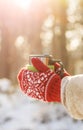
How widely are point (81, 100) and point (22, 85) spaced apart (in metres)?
0.36

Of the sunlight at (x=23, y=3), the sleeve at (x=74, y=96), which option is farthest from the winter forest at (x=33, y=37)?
the sleeve at (x=74, y=96)

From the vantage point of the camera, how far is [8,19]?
12.5m

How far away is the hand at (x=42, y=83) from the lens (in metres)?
1.77

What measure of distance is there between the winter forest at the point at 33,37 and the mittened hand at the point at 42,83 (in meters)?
6.66

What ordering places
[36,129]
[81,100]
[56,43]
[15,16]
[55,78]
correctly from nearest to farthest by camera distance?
[81,100] → [55,78] → [36,129] → [56,43] → [15,16]

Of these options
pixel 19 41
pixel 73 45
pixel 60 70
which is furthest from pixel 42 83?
pixel 19 41

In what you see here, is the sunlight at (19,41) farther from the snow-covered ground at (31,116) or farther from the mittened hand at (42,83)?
the mittened hand at (42,83)

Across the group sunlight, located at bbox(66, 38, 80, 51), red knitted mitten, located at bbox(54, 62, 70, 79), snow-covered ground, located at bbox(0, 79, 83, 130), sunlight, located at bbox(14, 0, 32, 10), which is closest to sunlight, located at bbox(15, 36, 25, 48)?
sunlight, located at bbox(14, 0, 32, 10)

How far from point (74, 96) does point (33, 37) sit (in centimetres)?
1114

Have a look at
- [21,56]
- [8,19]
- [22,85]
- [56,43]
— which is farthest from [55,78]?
[21,56]

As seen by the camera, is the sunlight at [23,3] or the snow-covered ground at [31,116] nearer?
the snow-covered ground at [31,116]

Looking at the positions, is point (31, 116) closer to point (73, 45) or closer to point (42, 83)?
point (73, 45)

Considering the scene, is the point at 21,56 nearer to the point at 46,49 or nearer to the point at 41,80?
the point at 46,49

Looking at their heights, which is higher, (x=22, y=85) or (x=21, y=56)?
(x=22, y=85)
